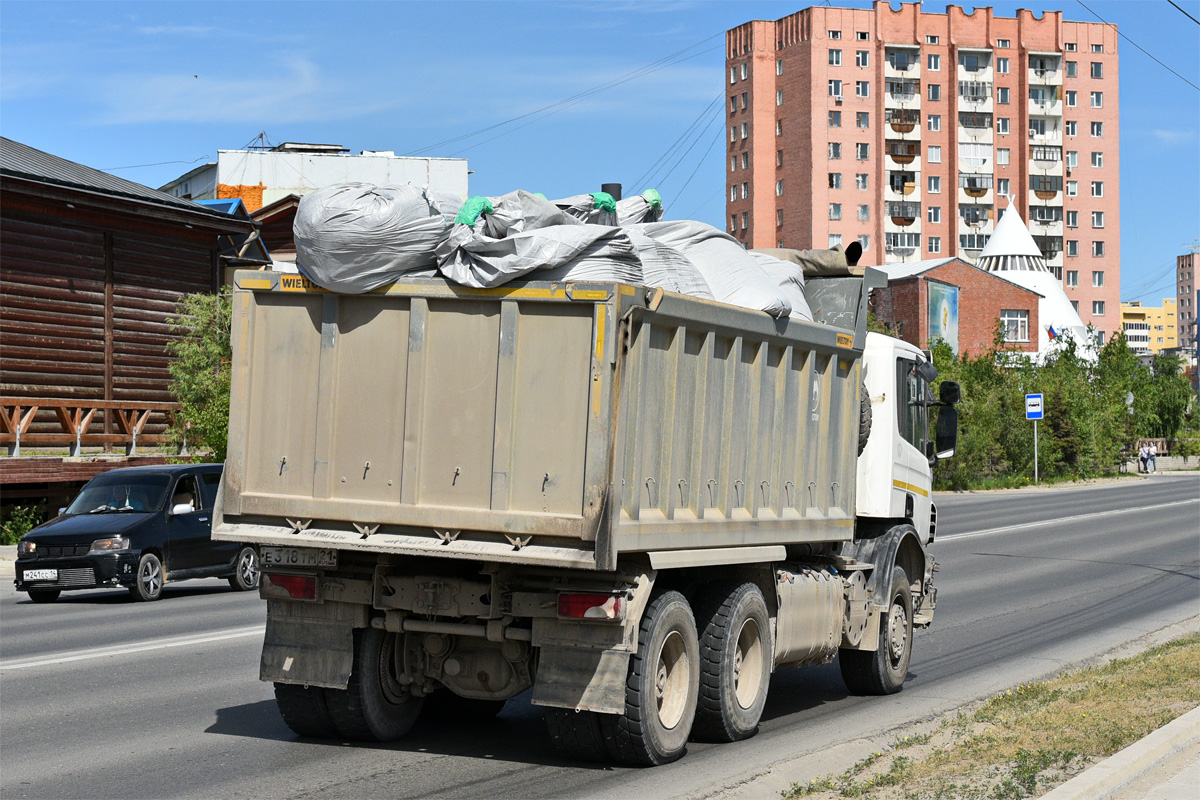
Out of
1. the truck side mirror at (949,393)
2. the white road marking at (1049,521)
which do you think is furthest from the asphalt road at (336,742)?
the white road marking at (1049,521)

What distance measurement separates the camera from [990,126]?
121m

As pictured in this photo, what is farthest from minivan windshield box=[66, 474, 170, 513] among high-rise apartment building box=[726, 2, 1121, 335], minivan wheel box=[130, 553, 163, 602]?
high-rise apartment building box=[726, 2, 1121, 335]

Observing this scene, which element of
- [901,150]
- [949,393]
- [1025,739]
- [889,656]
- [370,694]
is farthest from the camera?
[901,150]

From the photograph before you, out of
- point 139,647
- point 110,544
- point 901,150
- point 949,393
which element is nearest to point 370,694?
point 139,647

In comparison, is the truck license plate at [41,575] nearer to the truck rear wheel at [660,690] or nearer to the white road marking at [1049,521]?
the truck rear wheel at [660,690]

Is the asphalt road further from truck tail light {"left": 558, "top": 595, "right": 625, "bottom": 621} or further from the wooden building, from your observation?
the wooden building

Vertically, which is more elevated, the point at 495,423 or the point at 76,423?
the point at 76,423

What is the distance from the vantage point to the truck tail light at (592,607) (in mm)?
6887

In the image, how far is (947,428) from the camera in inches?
453

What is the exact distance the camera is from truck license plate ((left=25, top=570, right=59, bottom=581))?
53.7 feet

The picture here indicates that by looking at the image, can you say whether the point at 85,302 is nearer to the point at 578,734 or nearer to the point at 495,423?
the point at 495,423

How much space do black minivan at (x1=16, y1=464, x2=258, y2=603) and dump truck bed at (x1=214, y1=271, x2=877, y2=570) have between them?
8.64 metres

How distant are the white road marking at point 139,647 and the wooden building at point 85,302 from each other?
13099 mm

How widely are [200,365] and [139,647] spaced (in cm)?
1717
